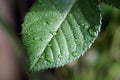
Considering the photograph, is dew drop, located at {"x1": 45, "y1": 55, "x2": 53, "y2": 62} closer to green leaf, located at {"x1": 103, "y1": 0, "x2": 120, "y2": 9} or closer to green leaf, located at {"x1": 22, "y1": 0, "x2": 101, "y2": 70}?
green leaf, located at {"x1": 22, "y1": 0, "x2": 101, "y2": 70}

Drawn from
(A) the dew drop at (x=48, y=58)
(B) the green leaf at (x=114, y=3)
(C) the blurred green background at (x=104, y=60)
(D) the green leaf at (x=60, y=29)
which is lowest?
(C) the blurred green background at (x=104, y=60)

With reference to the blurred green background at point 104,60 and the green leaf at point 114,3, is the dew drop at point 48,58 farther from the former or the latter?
the blurred green background at point 104,60

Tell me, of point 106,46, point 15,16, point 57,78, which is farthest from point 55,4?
point 15,16

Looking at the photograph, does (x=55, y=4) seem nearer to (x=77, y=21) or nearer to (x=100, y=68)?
(x=77, y=21)

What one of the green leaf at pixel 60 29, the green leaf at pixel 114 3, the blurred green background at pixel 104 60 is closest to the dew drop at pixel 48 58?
the green leaf at pixel 60 29

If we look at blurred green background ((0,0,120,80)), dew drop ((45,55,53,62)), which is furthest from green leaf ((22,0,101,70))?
blurred green background ((0,0,120,80))

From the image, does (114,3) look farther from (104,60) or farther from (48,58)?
(104,60)

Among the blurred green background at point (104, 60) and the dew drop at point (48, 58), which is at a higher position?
the dew drop at point (48, 58)

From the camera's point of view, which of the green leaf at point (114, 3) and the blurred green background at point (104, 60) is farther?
the blurred green background at point (104, 60)
